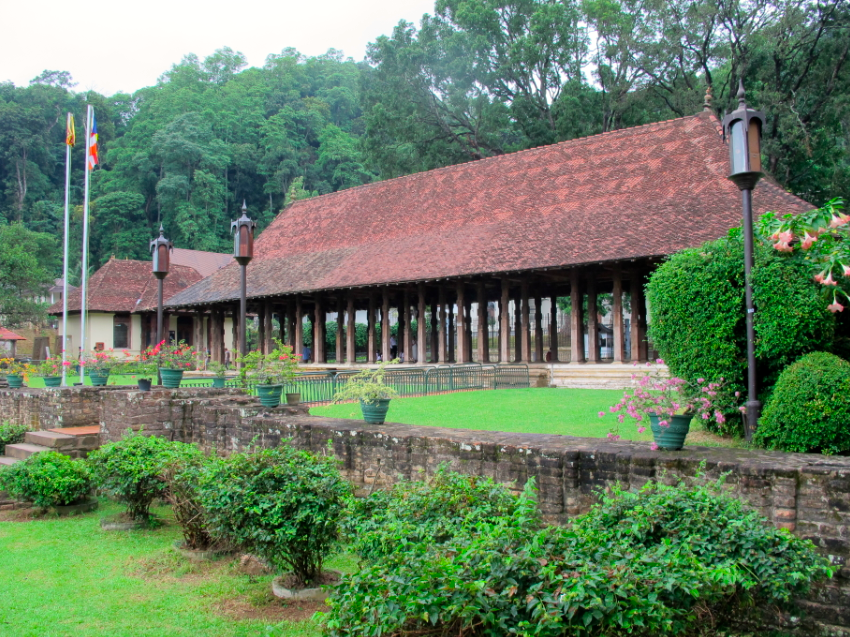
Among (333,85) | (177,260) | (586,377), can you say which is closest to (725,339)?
(586,377)

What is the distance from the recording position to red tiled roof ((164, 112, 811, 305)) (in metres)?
17.4

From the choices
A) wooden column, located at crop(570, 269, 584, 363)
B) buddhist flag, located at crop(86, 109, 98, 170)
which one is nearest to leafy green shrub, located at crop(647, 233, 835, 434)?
wooden column, located at crop(570, 269, 584, 363)

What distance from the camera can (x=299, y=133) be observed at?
64.6 meters

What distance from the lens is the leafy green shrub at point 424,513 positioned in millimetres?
3418

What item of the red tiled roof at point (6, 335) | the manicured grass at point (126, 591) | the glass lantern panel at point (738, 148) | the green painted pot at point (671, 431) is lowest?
the manicured grass at point (126, 591)

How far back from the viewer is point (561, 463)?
488 centimetres

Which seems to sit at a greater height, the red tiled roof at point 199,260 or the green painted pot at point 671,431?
the red tiled roof at point 199,260

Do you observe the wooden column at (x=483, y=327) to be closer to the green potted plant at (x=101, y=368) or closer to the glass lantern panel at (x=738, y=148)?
the green potted plant at (x=101, y=368)

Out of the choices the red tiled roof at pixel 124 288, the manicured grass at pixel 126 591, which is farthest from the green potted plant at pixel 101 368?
the red tiled roof at pixel 124 288

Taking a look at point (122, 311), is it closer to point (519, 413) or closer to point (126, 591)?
point (519, 413)

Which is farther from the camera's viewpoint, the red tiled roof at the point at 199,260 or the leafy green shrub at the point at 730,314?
the red tiled roof at the point at 199,260

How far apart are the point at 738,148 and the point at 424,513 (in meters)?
4.72

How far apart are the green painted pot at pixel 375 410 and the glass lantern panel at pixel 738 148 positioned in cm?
402

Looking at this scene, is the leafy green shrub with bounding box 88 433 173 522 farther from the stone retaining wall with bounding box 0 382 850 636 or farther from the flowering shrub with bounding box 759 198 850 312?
the flowering shrub with bounding box 759 198 850 312
